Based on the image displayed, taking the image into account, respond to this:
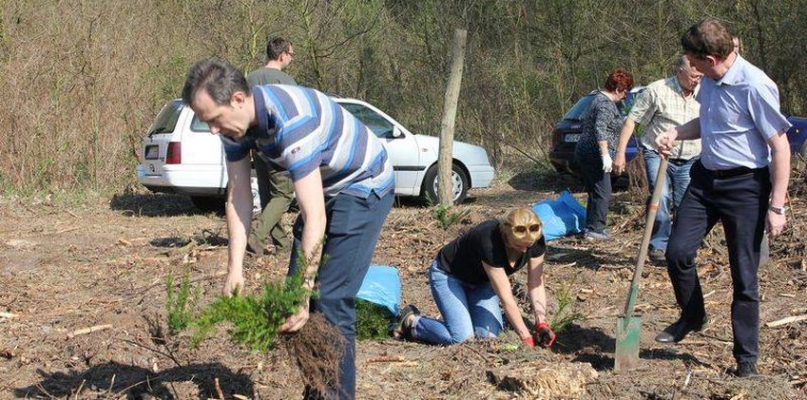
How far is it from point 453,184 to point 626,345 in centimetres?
877

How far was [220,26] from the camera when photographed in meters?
18.1

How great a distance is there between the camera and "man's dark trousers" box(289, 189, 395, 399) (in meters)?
4.21

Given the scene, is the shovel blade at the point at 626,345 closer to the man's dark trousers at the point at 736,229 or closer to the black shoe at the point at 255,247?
the man's dark trousers at the point at 736,229

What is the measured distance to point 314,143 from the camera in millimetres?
3885

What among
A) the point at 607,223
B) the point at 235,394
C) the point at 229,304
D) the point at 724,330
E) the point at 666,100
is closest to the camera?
the point at 229,304

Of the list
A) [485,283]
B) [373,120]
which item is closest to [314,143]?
[485,283]

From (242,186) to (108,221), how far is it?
30.4 ft

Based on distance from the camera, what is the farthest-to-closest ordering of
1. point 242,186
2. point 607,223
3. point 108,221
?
point 108,221 → point 607,223 → point 242,186

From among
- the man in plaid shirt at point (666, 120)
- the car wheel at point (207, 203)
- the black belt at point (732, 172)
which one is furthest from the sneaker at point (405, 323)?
the car wheel at point (207, 203)

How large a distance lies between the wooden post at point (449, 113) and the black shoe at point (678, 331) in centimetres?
517

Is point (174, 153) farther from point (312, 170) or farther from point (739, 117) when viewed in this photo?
point (312, 170)

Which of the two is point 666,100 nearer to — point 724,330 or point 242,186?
point 724,330

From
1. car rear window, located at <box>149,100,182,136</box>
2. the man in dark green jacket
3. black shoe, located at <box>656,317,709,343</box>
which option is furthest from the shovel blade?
car rear window, located at <box>149,100,182,136</box>

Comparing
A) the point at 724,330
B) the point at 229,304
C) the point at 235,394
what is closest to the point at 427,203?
the point at 724,330
